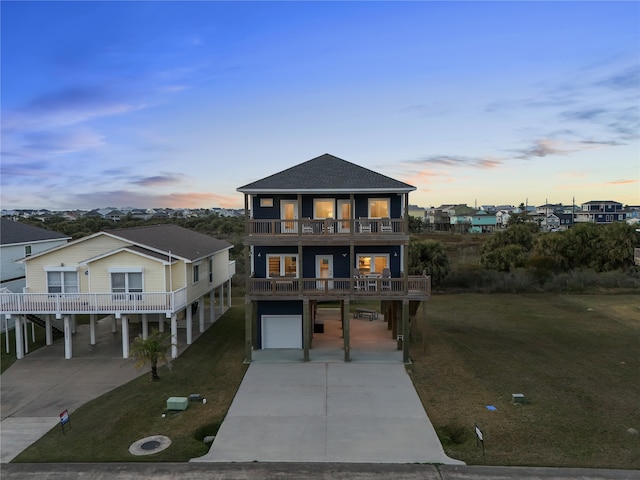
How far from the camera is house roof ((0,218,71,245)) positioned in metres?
25.9

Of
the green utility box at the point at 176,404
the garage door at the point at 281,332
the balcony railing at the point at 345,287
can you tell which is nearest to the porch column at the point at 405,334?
the balcony railing at the point at 345,287

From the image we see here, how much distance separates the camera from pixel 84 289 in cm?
2042

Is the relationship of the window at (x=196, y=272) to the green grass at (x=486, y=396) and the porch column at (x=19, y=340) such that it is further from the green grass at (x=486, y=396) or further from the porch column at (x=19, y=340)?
the porch column at (x=19, y=340)

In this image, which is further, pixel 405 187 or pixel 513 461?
pixel 405 187

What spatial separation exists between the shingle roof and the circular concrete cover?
10.0 m

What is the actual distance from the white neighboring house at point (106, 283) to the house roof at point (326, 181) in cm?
558

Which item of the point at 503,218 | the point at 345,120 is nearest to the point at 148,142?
the point at 345,120

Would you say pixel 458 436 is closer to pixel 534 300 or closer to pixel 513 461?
pixel 513 461

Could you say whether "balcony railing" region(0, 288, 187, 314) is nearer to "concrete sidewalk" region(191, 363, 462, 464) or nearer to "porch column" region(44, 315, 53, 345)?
"porch column" region(44, 315, 53, 345)

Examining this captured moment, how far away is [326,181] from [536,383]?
11.9m

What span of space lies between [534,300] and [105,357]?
30404 mm

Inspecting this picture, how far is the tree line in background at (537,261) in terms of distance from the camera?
123ft

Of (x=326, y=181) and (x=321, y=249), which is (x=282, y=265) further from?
(x=326, y=181)

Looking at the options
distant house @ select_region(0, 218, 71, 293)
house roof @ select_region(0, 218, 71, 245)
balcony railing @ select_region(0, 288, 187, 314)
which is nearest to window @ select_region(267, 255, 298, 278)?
balcony railing @ select_region(0, 288, 187, 314)
